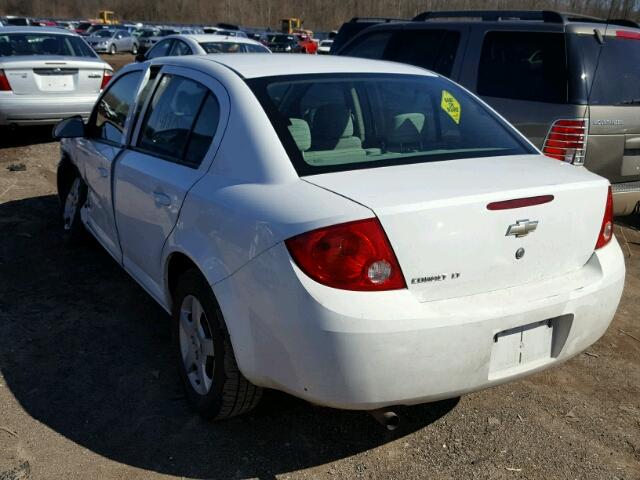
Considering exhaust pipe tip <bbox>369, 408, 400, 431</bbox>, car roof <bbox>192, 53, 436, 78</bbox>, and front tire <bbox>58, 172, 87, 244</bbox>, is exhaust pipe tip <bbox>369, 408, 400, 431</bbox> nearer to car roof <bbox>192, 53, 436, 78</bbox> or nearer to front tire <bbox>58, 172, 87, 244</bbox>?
car roof <bbox>192, 53, 436, 78</bbox>

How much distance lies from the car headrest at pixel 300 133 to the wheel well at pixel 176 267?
0.74 m

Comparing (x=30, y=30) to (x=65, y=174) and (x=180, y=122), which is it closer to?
(x=65, y=174)

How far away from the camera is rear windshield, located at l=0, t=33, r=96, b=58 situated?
9305 millimetres

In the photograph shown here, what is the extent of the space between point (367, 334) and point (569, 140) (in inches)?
128

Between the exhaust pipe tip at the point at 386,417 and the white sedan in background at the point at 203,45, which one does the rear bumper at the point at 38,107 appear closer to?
the white sedan in background at the point at 203,45

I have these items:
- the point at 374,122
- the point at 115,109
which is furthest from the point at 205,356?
the point at 115,109

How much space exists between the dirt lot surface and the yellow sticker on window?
1.43 m

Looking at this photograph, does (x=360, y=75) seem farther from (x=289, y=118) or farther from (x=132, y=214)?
(x=132, y=214)

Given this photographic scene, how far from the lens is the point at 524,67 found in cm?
537

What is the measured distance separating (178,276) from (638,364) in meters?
2.64

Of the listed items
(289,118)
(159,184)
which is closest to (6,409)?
(159,184)

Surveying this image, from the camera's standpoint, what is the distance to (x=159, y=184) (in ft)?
10.8

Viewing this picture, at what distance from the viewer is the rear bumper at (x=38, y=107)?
863 cm

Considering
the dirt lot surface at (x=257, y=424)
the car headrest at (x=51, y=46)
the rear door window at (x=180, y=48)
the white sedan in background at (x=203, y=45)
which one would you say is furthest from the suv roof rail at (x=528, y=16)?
→ the car headrest at (x=51, y=46)
